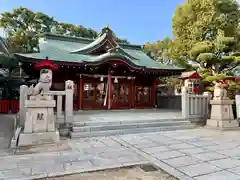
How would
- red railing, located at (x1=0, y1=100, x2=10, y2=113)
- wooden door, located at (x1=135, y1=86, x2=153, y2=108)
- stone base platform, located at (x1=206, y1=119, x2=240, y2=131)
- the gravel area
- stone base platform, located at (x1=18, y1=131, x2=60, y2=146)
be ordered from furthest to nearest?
wooden door, located at (x1=135, y1=86, x2=153, y2=108) < red railing, located at (x1=0, y1=100, x2=10, y2=113) < stone base platform, located at (x1=206, y1=119, x2=240, y2=131) < stone base platform, located at (x1=18, y1=131, x2=60, y2=146) < the gravel area

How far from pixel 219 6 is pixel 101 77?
895cm

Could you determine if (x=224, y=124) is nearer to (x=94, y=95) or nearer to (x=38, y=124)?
(x=38, y=124)

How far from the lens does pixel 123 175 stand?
10.2ft

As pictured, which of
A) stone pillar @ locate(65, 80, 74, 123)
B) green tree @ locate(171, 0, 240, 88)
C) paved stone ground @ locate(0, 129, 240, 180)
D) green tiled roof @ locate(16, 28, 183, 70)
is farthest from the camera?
green tree @ locate(171, 0, 240, 88)

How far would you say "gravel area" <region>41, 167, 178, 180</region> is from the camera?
3.01 meters

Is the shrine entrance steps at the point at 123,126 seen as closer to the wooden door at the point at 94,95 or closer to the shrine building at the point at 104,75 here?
the shrine building at the point at 104,75

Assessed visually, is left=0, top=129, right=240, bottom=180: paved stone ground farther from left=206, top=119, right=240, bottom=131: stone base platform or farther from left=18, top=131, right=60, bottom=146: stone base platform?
left=206, top=119, right=240, bottom=131: stone base platform

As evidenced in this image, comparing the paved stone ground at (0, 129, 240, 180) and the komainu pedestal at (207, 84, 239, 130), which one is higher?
the komainu pedestal at (207, 84, 239, 130)

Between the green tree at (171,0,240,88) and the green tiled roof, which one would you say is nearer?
the green tiled roof

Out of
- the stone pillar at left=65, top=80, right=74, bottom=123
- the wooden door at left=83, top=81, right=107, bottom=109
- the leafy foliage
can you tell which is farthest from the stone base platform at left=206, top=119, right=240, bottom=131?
the wooden door at left=83, top=81, right=107, bottom=109

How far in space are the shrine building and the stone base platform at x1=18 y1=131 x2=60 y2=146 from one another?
17.0ft

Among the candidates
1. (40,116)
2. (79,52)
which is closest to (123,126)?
(40,116)

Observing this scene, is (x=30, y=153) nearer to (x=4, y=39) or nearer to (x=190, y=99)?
(x=190, y=99)

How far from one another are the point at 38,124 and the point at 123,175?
3.15 meters
